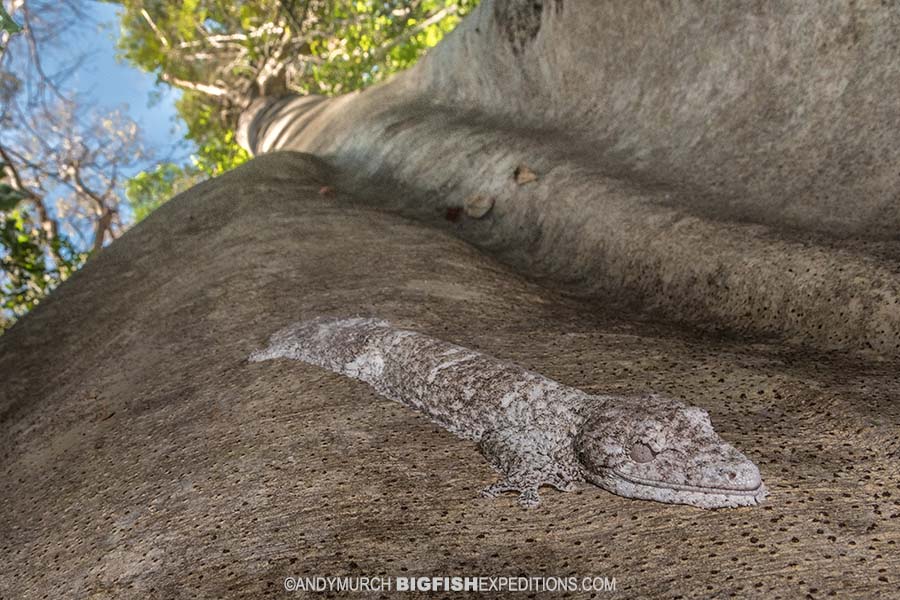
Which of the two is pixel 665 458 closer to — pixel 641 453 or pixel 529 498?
pixel 641 453

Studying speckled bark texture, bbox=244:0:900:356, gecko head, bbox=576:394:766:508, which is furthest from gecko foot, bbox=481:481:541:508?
speckled bark texture, bbox=244:0:900:356

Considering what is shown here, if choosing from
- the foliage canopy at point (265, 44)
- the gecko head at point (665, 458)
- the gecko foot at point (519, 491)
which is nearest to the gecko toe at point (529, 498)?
the gecko foot at point (519, 491)

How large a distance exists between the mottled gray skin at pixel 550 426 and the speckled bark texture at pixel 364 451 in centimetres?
5

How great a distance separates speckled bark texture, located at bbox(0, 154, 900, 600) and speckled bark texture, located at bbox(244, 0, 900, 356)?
0.25 metres

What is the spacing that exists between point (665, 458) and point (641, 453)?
0.18 feet

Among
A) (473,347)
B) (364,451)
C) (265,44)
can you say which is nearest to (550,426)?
(364,451)

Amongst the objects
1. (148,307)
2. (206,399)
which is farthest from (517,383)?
(148,307)

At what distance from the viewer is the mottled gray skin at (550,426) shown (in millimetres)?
1725

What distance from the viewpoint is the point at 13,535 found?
7.41ft

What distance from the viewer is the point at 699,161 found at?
3.74m

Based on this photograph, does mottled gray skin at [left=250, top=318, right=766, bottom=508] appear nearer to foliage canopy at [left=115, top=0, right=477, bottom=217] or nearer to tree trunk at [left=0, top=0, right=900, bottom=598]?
tree trunk at [left=0, top=0, right=900, bottom=598]

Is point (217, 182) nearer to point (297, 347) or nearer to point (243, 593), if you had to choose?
point (297, 347)

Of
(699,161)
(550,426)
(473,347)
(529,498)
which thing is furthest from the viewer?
(699,161)

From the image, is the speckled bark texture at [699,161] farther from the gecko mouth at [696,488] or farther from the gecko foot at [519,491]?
the gecko foot at [519,491]
